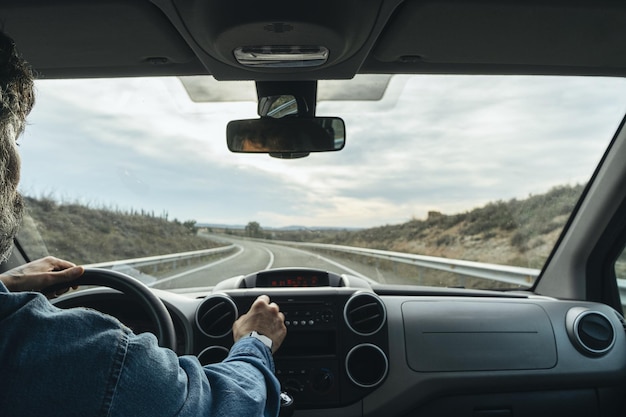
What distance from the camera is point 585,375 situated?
362 centimetres

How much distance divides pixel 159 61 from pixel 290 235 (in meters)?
2.43

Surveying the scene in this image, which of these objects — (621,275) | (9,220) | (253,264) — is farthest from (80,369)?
(621,275)

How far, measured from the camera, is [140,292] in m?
2.61

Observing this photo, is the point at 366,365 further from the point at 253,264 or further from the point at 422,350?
the point at 253,264

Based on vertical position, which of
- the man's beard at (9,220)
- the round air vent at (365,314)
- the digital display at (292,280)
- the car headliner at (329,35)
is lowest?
the man's beard at (9,220)

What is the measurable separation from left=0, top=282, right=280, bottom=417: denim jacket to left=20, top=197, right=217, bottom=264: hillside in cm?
284

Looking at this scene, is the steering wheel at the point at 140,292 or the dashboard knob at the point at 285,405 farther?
the dashboard knob at the point at 285,405

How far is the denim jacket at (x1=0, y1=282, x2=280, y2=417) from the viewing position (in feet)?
3.78

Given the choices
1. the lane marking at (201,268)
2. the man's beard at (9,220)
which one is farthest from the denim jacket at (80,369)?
the lane marking at (201,268)

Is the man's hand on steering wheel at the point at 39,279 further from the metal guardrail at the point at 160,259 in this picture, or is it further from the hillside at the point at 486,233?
the hillside at the point at 486,233

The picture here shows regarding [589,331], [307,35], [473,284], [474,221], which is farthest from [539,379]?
[307,35]

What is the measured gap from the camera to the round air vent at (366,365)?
3469 mm

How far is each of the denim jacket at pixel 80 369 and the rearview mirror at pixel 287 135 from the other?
7.61ft

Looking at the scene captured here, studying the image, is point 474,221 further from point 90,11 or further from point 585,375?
point 90,11
